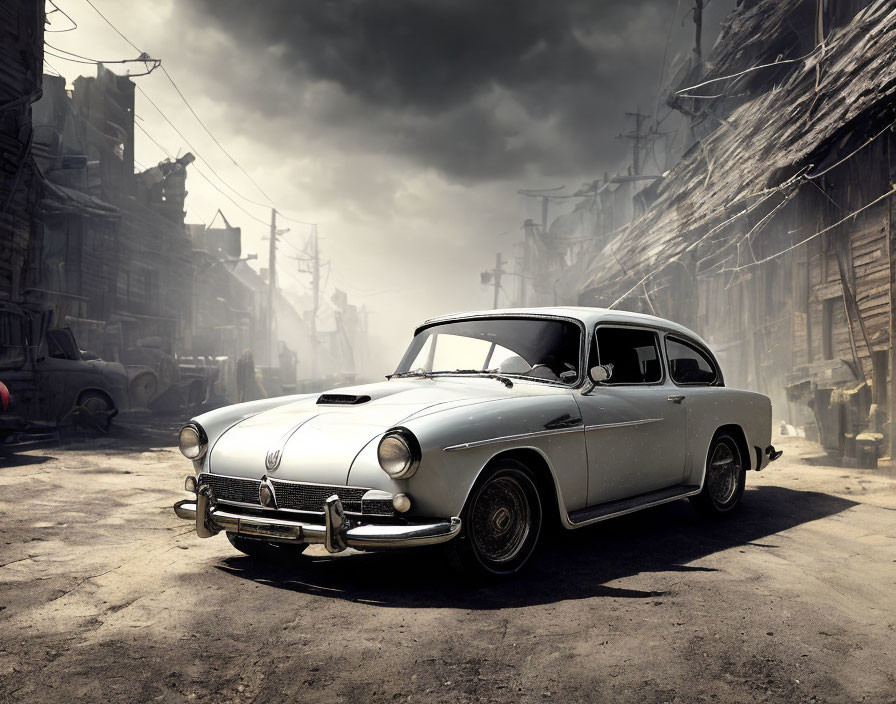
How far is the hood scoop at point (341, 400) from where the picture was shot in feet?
14.2

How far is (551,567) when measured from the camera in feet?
13.9

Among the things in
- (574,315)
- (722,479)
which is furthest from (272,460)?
(722,479)

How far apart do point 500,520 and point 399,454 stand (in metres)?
0.82

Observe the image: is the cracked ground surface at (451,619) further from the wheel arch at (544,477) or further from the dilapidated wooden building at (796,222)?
the dilapidated wooden building at (796,222)

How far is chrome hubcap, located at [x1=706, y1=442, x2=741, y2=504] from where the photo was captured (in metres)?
5.75

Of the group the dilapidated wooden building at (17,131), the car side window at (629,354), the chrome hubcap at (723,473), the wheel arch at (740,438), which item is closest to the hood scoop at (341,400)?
the car side window at (629,354)

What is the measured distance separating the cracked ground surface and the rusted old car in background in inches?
269

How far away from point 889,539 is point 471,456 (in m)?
3.60

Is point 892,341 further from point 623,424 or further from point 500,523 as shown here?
point 500,523

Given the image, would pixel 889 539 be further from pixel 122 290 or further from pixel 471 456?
pixel 122 290

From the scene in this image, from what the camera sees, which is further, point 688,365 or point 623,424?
point 688,365

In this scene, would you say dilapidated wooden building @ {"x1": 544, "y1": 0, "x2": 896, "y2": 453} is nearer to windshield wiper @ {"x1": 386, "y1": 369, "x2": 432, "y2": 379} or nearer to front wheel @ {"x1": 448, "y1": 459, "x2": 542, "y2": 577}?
windshield wiper @ {"x1": 386, "y1": 369, "x2": 432, "y2": 379}

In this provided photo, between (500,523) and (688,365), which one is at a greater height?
(688,365)

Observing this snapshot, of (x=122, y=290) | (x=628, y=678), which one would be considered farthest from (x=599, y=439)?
(x=122, y=290)
